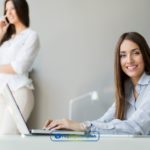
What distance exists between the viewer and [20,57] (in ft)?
6.69

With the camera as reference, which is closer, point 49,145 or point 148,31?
point 49,145

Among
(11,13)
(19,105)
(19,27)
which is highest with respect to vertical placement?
(11,13)

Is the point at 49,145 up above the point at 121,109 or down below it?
above

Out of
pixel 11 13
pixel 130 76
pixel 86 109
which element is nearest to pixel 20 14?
pixel 11 13

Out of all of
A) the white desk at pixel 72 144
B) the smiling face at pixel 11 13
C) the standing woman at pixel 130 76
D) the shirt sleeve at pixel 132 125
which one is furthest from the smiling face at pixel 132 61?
the smiling face at pixel 11 13

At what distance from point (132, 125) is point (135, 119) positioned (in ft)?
0.13

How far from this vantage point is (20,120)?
1.10 meters

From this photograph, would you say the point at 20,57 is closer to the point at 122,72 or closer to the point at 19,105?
the point at 19,105

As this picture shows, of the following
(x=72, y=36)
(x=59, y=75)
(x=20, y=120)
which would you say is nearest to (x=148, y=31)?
(x=72, y=36)

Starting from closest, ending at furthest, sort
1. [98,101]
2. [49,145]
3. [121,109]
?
[49,145], [121,109], [98,101]

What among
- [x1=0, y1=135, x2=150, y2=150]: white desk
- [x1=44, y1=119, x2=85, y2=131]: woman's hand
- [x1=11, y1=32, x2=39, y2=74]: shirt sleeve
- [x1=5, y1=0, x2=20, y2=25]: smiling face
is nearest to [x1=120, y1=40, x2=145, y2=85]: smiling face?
[x1=44, y1=119, x2=85, y2=131]: woman's hand

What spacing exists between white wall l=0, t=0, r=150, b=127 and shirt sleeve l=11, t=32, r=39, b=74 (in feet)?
1.56

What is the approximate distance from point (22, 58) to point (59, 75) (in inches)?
23.0

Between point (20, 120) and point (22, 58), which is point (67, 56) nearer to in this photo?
point (22, 58)
